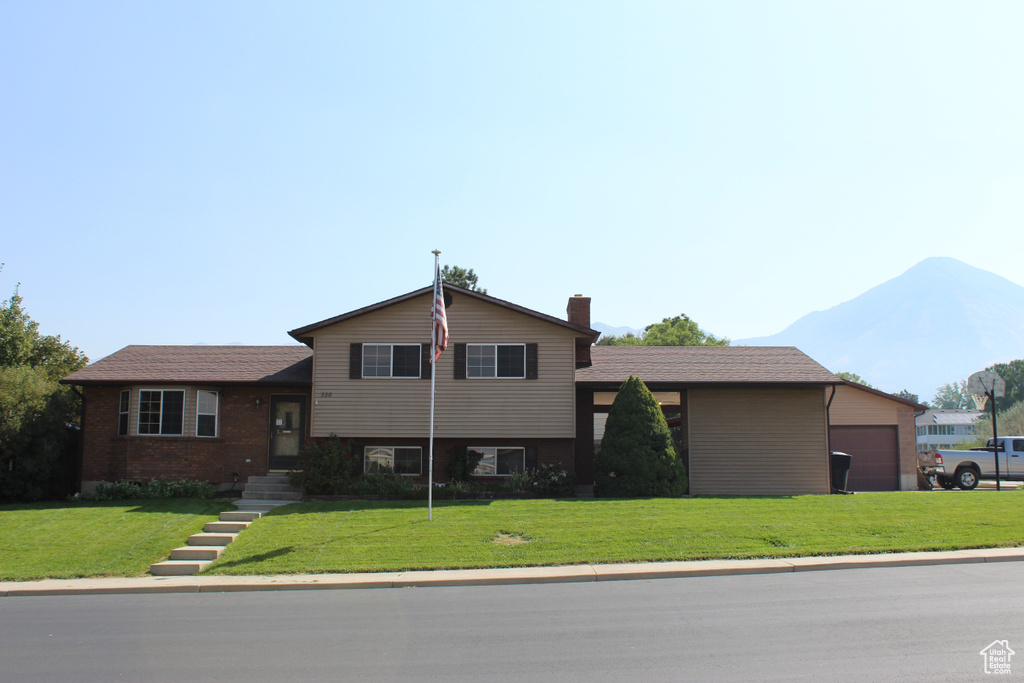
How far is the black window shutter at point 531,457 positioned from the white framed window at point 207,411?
350 inches

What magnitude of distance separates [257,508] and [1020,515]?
1727 centimetres

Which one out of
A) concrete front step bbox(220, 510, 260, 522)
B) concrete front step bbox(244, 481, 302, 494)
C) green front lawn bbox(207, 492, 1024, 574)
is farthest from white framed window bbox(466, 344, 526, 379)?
concrete front step bbox(220, 510, 260, 522)

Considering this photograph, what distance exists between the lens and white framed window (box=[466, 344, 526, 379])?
836 inches

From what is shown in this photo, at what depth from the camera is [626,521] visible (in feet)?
51.6

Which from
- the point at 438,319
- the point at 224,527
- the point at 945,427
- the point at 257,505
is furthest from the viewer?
the point at 945,427

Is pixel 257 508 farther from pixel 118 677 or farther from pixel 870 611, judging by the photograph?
pixel 870 611

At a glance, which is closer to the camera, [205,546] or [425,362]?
[205,546]

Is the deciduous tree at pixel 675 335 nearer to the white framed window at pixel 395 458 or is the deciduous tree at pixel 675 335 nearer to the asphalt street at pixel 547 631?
the white framed window at pixel 395 458

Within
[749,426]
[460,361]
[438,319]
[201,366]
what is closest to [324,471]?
[460,361]

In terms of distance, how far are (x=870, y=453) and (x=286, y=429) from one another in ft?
64.1

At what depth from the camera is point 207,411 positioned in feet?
70.9

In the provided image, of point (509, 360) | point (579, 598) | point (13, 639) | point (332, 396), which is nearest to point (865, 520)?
point (579, 598)

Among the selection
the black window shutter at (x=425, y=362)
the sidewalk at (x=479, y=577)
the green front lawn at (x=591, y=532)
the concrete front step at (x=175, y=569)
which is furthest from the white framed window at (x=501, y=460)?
the concrete front step at (x=175, y=569)

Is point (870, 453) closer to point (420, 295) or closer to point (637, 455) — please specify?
point (637, 455)
